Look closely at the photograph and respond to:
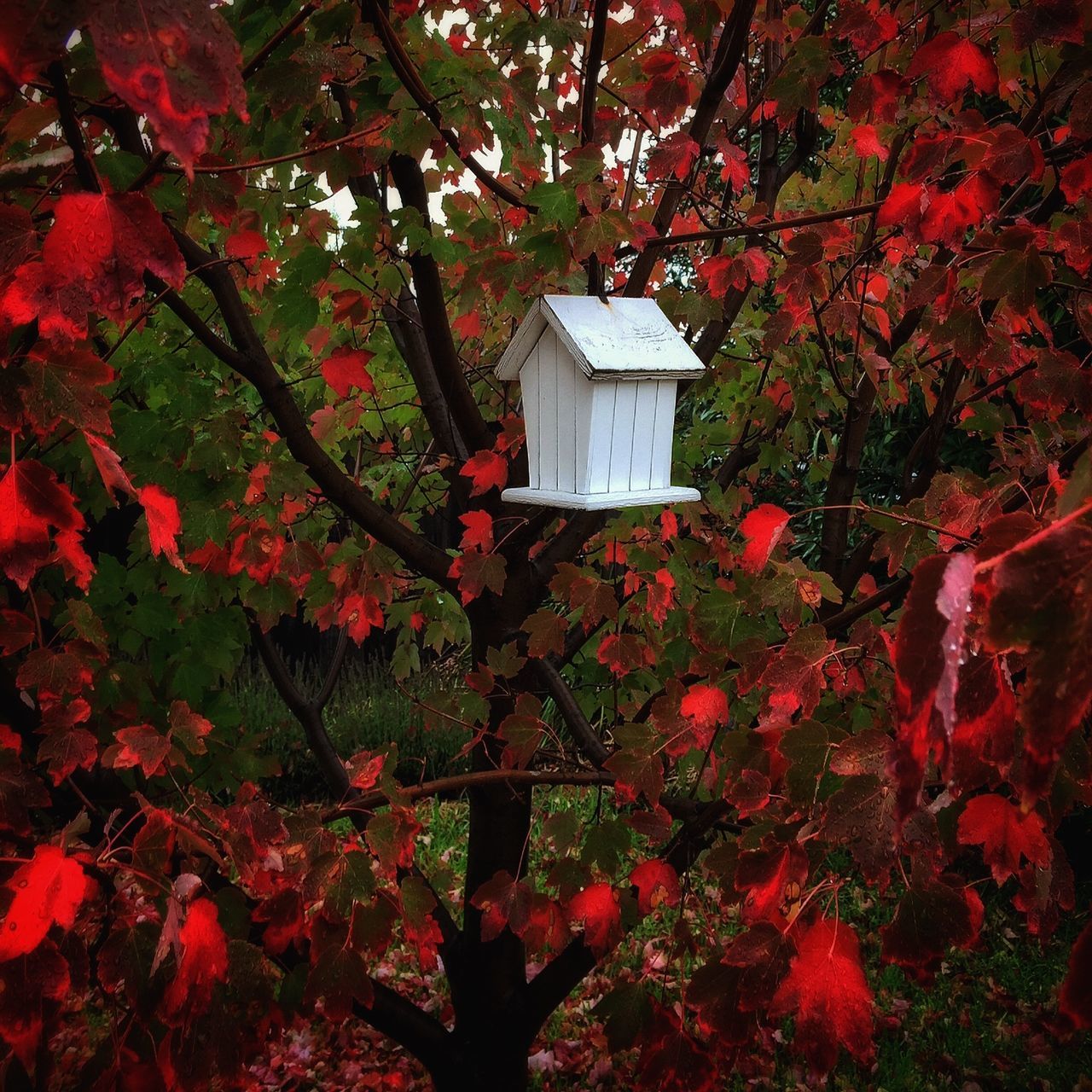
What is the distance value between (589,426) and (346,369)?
527 mm

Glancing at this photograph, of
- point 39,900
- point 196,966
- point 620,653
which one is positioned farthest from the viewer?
point 620,653

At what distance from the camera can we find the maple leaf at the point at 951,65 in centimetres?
151

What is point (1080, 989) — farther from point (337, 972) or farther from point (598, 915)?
point (598, 915)

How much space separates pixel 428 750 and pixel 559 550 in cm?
Answer: 325

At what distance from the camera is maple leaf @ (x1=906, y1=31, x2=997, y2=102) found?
59.6 inches

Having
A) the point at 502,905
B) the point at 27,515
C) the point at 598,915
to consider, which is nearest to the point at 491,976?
the point at 502,905

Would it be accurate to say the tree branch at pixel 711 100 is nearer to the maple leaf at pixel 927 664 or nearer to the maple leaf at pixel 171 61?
the maple leaf at pixel 171 61

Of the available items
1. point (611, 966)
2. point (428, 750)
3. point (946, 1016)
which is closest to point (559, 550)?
point (611, 966)

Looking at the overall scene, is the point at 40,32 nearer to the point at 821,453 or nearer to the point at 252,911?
the point at 252,911

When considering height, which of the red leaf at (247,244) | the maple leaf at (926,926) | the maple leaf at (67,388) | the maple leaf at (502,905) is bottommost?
the maple leaf at (502,905)

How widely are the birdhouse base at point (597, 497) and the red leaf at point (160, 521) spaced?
2.44 ft

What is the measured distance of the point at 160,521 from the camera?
1.37 m

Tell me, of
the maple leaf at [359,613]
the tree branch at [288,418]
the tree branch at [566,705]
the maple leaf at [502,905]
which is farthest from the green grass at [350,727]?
the maple leaf at [502,905]

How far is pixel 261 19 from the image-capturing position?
1.67 metres
